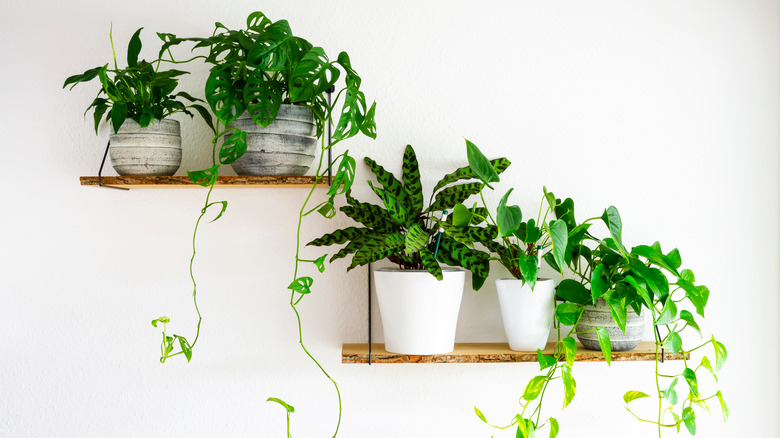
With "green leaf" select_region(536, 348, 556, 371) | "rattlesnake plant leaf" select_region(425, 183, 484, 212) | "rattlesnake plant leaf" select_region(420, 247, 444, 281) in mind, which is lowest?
"green leaf" select_region(536, 348, 556, 371)

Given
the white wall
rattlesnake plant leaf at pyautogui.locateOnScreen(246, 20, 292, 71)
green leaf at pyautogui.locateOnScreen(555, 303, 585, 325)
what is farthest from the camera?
the white wall

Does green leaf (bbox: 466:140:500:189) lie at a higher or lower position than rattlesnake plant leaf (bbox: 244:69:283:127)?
lower

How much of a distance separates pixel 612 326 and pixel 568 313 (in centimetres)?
10

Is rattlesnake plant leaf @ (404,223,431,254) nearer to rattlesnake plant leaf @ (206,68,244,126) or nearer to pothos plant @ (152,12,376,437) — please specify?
pothos plant @ (152,12,376,437)

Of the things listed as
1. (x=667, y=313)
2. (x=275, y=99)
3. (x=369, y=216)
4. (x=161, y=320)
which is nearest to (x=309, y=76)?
(x=275, y=99)

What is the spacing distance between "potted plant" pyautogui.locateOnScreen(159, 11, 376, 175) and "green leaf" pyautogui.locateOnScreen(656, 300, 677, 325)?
0.63 m

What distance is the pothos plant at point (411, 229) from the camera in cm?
109

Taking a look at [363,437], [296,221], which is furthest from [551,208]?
[363,437]

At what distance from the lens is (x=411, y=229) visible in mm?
1075

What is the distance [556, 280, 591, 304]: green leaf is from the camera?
1.14 metres

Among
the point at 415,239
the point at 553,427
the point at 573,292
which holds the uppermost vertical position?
the point at 415,239

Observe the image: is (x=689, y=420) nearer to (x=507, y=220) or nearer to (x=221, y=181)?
(x=507, y=220)

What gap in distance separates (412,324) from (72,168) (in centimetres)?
79

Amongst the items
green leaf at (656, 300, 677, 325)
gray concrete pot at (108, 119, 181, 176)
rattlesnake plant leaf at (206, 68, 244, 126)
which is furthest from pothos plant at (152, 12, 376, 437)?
green leaf at (656, 300, 677, 325)
